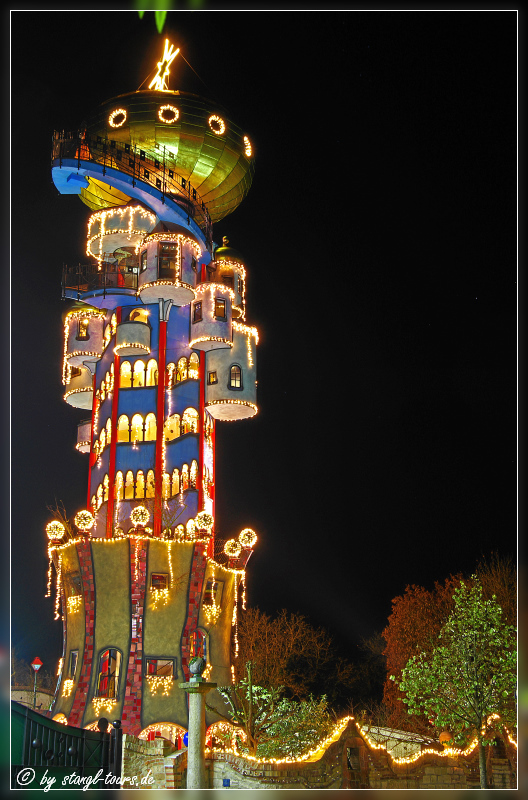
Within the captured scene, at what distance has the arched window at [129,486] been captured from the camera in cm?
5166

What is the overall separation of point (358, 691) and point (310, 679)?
5.05 m

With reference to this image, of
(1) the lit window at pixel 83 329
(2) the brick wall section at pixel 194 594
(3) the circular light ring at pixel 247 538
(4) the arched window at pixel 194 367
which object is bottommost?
(2) the brick wall section at pixel 194 594

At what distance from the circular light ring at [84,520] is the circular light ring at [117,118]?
22.6 metres

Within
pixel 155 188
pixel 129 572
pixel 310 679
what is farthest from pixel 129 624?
pixel 155 188

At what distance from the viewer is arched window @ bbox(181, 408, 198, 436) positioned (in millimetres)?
52969

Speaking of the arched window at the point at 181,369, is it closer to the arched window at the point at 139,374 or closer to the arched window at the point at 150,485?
the arched window at the point at 139,374

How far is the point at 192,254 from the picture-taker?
52375 mm

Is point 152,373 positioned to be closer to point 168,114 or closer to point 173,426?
point 173,426

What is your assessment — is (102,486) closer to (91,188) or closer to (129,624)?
(129,624)

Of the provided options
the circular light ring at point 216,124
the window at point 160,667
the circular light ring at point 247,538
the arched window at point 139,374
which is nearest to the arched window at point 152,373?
the arched window at point 139,374

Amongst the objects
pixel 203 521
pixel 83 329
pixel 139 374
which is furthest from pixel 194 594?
pixel 83 329

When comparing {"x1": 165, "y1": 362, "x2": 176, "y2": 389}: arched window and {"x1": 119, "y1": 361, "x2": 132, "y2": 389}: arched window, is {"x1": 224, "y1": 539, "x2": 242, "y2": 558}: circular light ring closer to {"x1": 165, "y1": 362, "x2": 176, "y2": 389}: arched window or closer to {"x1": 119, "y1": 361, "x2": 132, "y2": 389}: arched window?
{"x1": 165, "y1": 362, "x2": 176, "y2": 389}: arched window

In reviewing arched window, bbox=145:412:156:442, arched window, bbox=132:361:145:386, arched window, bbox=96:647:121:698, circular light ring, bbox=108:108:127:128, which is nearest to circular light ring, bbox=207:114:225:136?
circular light ring, bbox=108:108:127:128

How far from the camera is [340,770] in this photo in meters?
33.0
